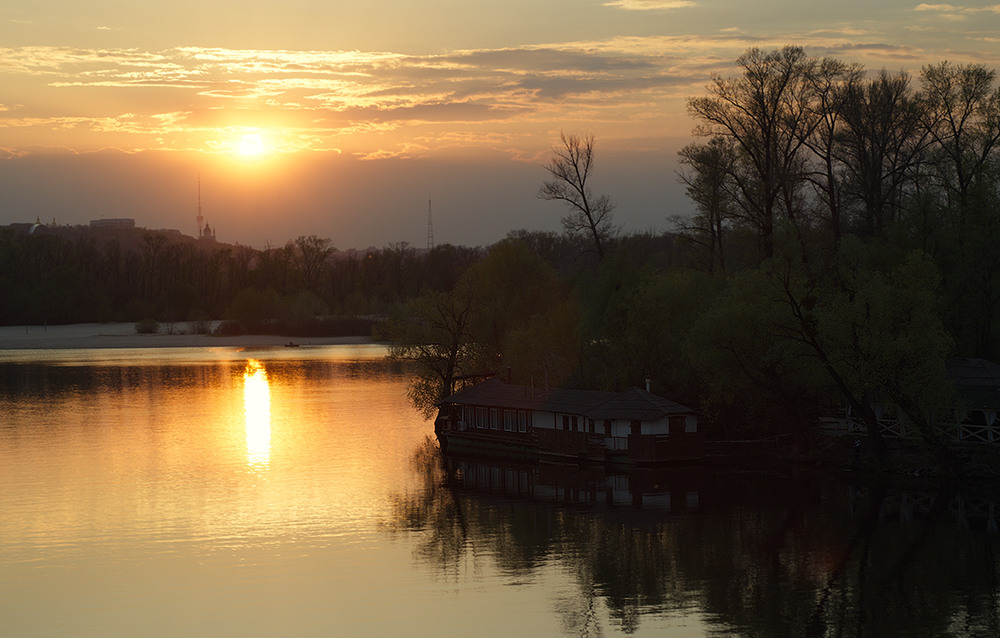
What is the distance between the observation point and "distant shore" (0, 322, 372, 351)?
17225 centimetres

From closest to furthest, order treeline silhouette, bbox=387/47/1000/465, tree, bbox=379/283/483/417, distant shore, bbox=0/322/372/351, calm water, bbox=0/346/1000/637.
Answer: calm water, bbox=0/346/1000/637 → treeline silhouette, bbox=387/47/1000/465 → tree, bbox=379/283/483/417 → distant shore, bbox=0/322/372/351

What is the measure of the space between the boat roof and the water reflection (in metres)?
11.9

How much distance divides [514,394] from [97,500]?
24256 millimetres

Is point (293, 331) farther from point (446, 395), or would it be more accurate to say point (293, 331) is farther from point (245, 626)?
point (245, 626)

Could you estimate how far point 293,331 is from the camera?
194m

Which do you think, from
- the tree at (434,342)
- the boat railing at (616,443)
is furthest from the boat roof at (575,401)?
the tree at (434,342)

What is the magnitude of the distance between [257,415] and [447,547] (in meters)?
44.4

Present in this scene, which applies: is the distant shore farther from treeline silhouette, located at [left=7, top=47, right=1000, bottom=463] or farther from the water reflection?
treeline silhouette, located at [left=7, top=47, right=1000, bottom=463]

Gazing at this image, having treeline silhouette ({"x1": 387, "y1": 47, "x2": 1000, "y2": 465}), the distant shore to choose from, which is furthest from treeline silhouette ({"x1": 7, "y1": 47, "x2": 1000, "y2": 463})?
the distant shore

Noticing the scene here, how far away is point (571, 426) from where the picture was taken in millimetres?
57344

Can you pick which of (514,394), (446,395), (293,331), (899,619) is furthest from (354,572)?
(293,331)

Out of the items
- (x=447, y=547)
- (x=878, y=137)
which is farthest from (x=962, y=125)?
(x=447, y=547)

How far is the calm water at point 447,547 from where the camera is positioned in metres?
30.0

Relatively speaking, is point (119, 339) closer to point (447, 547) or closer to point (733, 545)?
point (447, 547)
